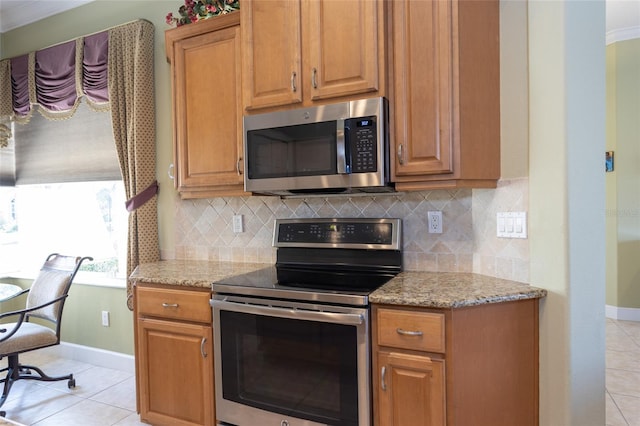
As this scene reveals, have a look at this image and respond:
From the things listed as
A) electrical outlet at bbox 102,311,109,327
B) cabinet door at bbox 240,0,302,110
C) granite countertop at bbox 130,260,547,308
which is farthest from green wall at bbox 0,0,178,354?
cabinet door at bbox 240,0,302,110

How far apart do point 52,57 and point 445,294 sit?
3.42 metres

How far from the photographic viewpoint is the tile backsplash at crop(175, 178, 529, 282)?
1888 mm

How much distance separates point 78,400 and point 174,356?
1059mm

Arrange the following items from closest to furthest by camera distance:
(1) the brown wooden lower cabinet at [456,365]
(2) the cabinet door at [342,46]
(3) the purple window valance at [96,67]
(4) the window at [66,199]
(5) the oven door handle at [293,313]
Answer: (1) the brown wooden lower cabinet at [456,365], (5) the oven door handle at [293,313], (2) the cabinet door at [342,46], (3) the purple window valance at [96,67], (4) the window at [66,199]

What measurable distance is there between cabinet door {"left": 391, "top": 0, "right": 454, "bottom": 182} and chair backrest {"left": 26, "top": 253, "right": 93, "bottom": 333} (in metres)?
2.31

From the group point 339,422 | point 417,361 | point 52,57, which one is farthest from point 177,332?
point 52,57

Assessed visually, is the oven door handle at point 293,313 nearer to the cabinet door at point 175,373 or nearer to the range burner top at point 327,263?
the range burner top at point 327,263

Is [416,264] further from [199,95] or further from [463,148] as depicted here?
[199,95]

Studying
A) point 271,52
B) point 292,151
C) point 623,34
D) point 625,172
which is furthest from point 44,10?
point 625,172

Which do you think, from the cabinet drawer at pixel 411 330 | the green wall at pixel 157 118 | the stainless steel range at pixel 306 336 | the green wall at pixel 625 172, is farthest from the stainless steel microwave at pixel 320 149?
the green wall at pixel 625 172

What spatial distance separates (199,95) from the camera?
2.36 m

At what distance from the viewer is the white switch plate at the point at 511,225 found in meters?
1.80

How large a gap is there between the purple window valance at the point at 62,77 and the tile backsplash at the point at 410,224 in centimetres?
113

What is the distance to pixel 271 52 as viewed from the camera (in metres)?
2.10
